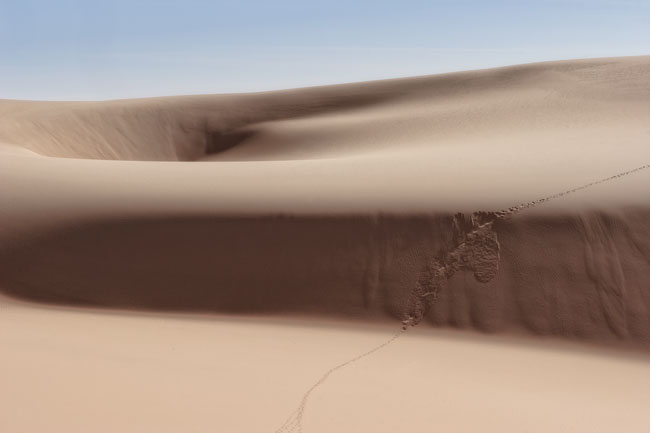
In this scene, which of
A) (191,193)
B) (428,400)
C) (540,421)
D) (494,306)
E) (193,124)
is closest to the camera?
(540,421)

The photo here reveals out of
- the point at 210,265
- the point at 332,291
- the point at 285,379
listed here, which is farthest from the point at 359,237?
the point at 285,379

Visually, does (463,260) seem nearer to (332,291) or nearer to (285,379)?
(332,291)

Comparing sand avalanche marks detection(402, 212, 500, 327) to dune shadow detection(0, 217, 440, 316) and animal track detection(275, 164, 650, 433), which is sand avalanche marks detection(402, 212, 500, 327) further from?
dune shadow detection(0, 217, 440, 316)

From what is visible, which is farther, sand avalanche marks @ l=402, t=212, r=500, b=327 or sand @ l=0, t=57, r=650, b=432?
sand avalanche marks @ l=402, t=212, r=500, b=327

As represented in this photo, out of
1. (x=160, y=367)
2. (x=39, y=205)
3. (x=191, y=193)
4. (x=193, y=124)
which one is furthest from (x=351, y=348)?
(x=193, y=124)

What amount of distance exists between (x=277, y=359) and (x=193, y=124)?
2195 cm

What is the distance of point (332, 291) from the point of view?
22.3ft

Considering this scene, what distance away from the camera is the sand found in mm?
4477

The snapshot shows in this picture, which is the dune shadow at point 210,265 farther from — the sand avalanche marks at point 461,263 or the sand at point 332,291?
the sand avalanche marks at point 461,263

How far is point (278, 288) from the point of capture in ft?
22.7

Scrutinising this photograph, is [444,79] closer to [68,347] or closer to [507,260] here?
[507,260]

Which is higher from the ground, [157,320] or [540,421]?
[157,320]

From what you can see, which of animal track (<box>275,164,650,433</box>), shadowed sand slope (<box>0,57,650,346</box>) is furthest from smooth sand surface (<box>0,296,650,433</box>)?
shadowed sand slope (<box>0,57,650,346</box>)

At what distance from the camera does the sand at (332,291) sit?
4.48m
